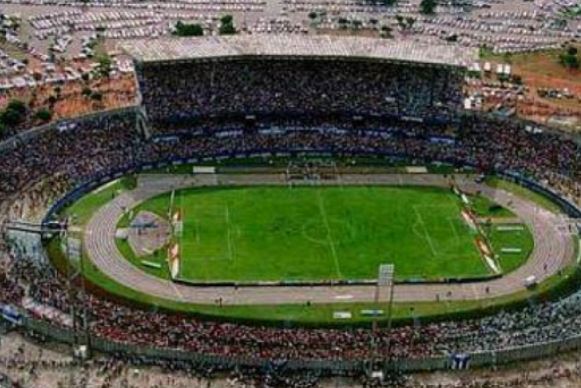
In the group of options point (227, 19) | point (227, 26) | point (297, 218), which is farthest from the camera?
point (227, 19)

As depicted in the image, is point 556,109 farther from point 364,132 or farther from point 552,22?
point 552,22

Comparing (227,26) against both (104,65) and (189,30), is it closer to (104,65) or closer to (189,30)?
(189,30)

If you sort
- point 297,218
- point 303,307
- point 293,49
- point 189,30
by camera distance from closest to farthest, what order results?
point 303,307 < point 297,218 < point 293,49 < point 189,30

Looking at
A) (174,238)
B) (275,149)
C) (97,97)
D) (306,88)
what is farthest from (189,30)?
(174,238)

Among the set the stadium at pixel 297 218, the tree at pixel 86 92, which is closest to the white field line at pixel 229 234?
the stadium at pixel 297 218

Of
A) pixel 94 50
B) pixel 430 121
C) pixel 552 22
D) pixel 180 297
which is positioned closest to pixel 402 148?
pixel 430 121

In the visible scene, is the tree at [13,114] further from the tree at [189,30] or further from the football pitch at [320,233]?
the tree at [189,30]

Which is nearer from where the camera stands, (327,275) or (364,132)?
(327,275)
